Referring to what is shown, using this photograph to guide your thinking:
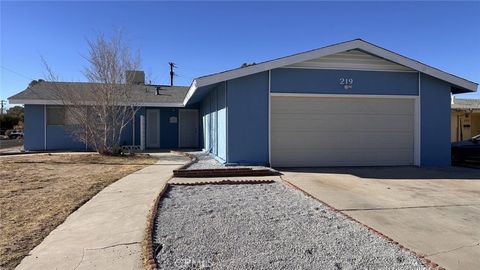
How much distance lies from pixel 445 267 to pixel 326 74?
9207 millimetres

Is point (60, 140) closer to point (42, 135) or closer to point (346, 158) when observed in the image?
point (42, 135)

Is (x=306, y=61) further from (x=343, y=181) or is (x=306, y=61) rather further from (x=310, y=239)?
(x=310, y=239)

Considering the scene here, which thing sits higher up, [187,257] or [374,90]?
[374,90]

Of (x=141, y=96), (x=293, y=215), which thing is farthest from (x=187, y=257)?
(x=141, y=96)

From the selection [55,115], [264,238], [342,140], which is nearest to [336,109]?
[342,140]

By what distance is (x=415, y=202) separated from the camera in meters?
7.32

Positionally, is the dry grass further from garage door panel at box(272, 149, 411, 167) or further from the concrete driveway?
garage door panel at box(272, 149, 411, 167)

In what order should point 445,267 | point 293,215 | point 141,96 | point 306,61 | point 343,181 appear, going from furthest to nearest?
point 141,96
point 306,61
point 343,181
point 293,215
point 445,267

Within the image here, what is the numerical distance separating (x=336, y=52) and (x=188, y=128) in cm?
1148

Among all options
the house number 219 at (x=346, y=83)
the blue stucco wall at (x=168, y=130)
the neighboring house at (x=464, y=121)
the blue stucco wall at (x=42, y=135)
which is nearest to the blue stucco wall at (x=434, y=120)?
the house number 219 at (x=346, y=83)

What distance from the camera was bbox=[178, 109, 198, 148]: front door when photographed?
21.9m

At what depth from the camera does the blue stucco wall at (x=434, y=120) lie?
13227mm

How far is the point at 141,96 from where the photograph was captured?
68.9 feet

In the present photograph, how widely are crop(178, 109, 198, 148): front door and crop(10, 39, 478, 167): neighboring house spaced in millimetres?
8414
